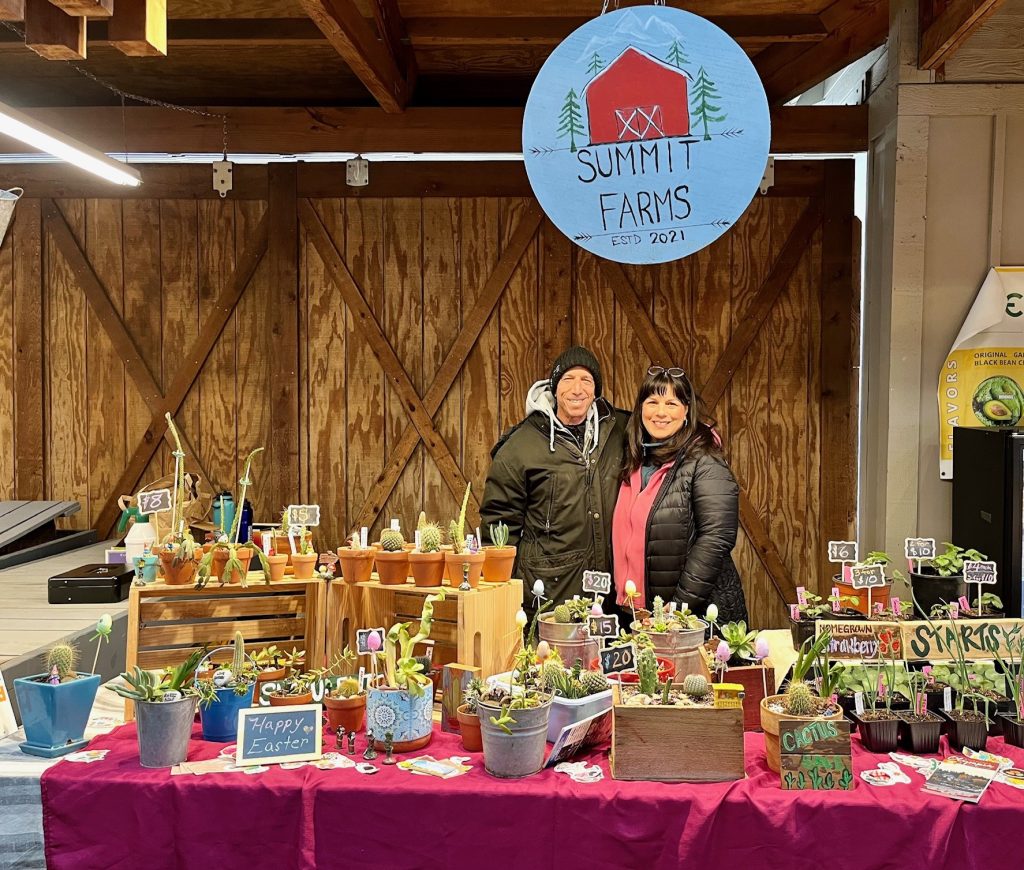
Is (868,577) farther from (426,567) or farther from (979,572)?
(426,567)

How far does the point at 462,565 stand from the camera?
112 inches

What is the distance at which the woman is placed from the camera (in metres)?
3.88

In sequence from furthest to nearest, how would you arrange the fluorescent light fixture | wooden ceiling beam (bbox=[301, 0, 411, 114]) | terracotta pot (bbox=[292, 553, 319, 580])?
wooden ceiling beam (bbox=[301, 0, 411, 114]) → the fluorescent light fixture → terracotta pot (bbox=[292, 553, 319, 580])

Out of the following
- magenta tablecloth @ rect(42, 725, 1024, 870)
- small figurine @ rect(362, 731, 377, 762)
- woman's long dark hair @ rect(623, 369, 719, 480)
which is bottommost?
magenta tablecloth @ rect(42, 725, 1024, 870)

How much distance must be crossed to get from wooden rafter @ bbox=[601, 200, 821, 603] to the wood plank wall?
56 mm

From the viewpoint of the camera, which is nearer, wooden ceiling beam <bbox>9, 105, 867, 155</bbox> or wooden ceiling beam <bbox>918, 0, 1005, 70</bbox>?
wooden ceiling beam <bbox>918, 0, 1005, 70</bbox>

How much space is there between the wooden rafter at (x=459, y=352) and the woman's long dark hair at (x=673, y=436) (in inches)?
75.0

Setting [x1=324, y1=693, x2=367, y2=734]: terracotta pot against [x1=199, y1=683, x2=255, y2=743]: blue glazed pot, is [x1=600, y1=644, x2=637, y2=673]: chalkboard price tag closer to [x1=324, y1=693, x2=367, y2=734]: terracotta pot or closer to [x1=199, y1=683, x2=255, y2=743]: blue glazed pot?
[x1=324, y1=693, x2=367, y2=734]: terracotta pot

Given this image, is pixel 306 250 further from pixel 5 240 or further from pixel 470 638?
pixel 470 638

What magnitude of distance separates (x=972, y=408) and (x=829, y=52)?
6.45ft

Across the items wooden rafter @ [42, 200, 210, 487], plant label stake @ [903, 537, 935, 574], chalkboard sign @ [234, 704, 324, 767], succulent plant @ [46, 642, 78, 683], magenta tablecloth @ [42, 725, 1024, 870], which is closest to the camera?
magenta tablecloth @ [42, 725, 1024, 870]

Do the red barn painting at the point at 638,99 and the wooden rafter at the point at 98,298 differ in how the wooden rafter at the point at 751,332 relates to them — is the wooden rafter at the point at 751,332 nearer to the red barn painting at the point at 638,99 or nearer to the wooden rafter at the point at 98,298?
the wooden rafter at the point at 98,298

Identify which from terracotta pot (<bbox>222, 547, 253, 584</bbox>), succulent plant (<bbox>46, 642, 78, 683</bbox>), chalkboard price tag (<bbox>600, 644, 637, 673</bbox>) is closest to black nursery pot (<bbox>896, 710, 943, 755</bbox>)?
chalkboard price tag (<bbox>600, 644, 637, 673</bbox>)

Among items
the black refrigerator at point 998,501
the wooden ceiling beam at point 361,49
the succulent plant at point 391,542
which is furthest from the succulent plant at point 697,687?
the wooden ceiling beam at point 361,49
